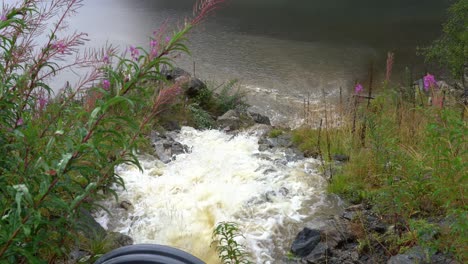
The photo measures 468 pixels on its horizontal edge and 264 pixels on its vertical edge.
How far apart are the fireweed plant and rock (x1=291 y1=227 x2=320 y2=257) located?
87.2 inches

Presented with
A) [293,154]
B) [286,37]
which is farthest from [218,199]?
[286,37]

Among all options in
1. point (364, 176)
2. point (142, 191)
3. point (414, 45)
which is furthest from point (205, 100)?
point (414, 45)

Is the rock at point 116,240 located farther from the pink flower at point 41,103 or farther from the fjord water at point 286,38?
the fjord water at point 286,38

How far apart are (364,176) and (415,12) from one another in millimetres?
21004

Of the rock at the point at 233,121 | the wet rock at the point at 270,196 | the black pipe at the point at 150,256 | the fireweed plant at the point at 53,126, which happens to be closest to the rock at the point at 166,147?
the rock at the point at 233,121

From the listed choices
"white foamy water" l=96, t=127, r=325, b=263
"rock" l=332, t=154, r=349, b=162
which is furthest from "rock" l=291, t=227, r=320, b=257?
"rock" l=332, t=154, r=349, b=162

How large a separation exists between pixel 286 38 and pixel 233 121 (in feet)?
36.2

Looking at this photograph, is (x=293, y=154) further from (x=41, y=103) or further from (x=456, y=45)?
(x=456, y=45)

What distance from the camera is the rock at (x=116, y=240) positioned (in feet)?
12.3

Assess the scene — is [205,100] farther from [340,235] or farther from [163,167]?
[340,235]

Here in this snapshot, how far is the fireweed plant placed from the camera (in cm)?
171

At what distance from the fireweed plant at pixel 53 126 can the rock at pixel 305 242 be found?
2214mm

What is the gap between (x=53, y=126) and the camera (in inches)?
95.0

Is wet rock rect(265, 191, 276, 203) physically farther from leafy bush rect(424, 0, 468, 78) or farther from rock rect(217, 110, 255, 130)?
leafy bush rect(424, 0, 468, 78)
